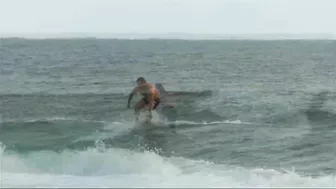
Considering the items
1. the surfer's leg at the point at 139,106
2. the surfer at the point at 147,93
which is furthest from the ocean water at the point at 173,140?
the surfer at the point at 147,93

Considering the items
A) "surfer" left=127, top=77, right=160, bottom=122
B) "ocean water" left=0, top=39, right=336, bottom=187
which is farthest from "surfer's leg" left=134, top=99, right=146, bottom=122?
"ocean water" left=0, top=39, right=336, bottom=187

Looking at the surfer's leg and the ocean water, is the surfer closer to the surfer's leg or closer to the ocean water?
the surfer's leg

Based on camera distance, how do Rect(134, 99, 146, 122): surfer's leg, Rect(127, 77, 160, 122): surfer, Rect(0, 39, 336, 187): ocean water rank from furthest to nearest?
→ Rect(134, 99, 146, 122): surfer's leg, Rect(127, 77, 160, 122): surfer, Rect(0, 39, 336, 187): ocean water

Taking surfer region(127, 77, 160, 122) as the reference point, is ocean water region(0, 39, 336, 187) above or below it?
below

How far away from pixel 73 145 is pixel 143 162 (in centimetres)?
390

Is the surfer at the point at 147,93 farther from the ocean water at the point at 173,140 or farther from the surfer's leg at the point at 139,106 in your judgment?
the ocean water at the point at 173,140

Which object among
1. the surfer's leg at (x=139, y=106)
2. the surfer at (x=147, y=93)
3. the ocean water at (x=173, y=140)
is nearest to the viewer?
the ocean water at (x=173, y=140)

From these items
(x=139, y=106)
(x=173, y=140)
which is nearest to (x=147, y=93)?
(x=139, y=106)

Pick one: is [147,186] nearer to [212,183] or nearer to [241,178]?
[212,183]

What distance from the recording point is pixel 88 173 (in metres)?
15.7

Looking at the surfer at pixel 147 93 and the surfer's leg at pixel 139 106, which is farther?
the surfer's leg at pixel 139 106

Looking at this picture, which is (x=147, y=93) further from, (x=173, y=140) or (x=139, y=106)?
(x=173, y=140)

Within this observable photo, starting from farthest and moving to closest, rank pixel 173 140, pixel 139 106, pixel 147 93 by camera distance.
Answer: pixel 139 106 < pixel 173 140 < pixel 147 93

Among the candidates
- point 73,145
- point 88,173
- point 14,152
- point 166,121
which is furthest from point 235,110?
point 88,173
